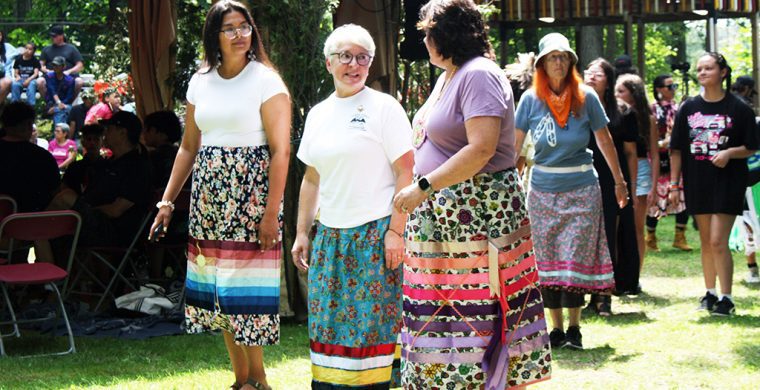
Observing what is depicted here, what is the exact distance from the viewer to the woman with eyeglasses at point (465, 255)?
14.9 ft

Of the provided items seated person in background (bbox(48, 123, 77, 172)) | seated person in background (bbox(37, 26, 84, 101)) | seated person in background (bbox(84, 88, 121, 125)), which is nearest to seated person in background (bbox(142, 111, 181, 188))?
seated person in background (bbox(84, 88, 121, 125))

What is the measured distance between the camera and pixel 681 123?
855 cm

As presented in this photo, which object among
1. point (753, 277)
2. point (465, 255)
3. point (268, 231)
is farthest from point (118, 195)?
point (753, 277)

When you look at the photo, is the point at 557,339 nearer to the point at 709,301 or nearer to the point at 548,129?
the point at 548,129

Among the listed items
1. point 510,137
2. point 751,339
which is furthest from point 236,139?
point 751,339

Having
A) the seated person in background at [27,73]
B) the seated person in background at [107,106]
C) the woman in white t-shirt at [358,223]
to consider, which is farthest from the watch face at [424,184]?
the seated person in background at [27,73]

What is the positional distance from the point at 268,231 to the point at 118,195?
12.7 feet

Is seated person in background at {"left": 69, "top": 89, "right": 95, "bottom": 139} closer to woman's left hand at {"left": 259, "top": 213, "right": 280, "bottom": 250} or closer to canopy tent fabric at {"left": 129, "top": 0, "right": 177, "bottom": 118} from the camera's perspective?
canopy tent fabric at {"left": 129, "top": 0, "right": 177, "bottom": 118}

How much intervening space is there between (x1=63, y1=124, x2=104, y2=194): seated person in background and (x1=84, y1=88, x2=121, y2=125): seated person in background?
3.59m

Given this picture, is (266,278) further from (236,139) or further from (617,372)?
(617,372)

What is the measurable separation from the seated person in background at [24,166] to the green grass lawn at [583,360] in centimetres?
157

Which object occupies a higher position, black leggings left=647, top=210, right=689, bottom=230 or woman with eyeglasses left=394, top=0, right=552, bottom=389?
woman with eyeglasses left=394, top=0, right=552, bottom=389

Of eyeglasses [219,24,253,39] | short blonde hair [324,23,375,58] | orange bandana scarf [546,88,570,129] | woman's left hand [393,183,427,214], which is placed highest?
eyeglasses [219,24,253,39]

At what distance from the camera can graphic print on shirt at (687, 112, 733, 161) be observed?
326 inches
